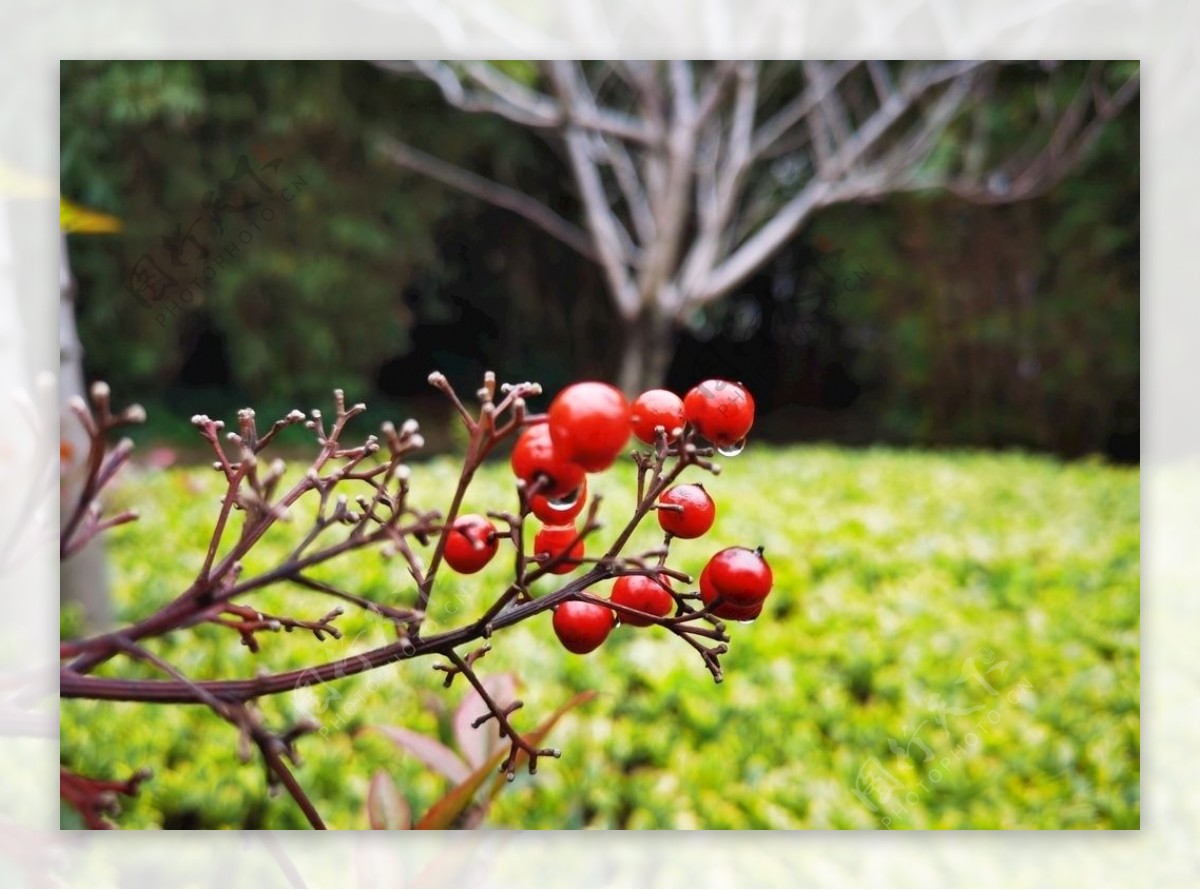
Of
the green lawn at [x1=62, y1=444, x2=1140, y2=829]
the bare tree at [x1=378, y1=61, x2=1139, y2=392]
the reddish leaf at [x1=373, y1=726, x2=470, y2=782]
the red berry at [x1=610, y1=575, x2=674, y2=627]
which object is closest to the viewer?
the red berry at [x1=610, y1=575, x2=674, y2=627]

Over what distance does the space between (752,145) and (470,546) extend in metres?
3.87

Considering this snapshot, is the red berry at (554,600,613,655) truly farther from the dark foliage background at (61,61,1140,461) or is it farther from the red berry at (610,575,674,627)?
the dark foliage background at (61,61,1140,461)

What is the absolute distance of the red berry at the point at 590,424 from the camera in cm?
31

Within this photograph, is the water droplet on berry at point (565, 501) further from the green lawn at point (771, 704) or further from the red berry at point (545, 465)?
the green lawn at point (771, 704)

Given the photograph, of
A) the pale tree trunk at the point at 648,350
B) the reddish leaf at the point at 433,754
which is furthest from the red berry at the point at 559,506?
the pale tree trunk at the point at 648,350

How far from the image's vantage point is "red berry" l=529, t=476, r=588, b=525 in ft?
1.14

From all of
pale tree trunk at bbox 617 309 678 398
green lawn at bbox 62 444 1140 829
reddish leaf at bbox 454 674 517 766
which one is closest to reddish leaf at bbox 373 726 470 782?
reddish leaf at bbox 454 674 517 766

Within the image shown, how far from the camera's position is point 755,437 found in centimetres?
464

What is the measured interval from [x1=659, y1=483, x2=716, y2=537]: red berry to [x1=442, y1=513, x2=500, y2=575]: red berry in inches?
2.6

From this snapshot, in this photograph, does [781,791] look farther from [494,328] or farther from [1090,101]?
[494,328]

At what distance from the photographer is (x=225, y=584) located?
0.31 metres

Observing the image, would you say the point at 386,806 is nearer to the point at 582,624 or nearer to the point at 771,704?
the point at 582,624

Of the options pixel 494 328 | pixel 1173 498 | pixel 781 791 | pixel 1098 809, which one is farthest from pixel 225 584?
pixel 494 328

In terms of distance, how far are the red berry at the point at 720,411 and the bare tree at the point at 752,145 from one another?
313cm
